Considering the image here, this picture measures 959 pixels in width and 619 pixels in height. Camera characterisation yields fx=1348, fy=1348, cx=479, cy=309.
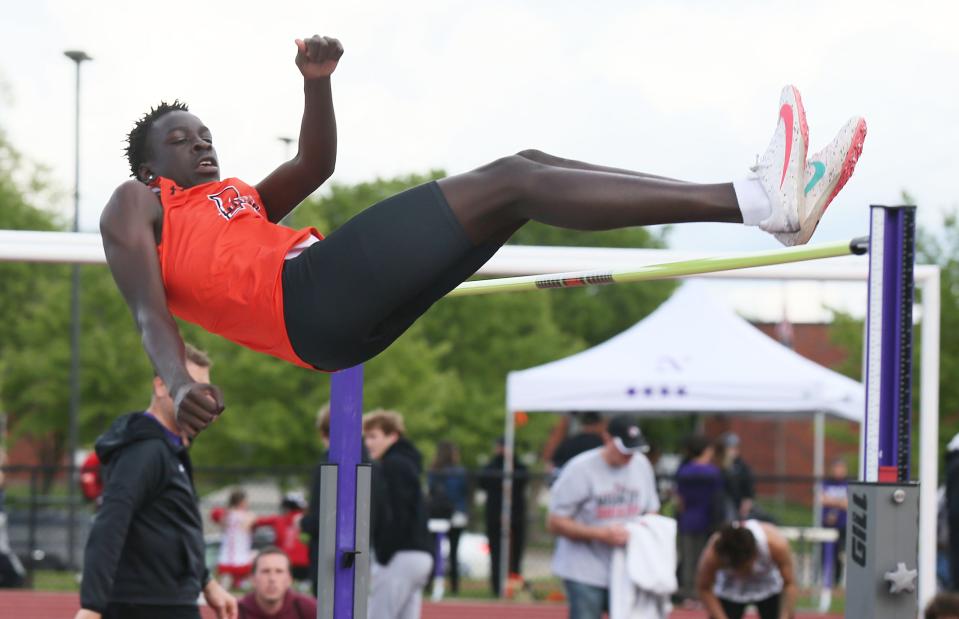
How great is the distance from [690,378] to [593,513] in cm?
465

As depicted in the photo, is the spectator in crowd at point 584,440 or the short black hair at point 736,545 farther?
the spectator in crowd at point 584,440

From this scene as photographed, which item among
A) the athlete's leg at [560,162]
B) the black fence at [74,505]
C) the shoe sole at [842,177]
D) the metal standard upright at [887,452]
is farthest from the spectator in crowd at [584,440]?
the metal standard upright at [887,452]

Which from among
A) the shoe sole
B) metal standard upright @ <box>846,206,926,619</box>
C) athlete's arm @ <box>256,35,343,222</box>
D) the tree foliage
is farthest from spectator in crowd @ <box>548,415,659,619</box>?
the tree foliage

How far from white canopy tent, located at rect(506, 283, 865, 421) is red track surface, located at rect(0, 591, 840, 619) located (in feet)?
5.41

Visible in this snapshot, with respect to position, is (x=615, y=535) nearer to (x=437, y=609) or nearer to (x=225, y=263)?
(x=225, y=263)

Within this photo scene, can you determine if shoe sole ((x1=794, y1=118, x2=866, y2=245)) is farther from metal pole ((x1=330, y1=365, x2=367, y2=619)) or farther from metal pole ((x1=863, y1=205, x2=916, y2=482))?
metal pole ((x1=330, y1=365, x2=367, y2=619))

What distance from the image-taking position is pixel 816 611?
11117 millimetres

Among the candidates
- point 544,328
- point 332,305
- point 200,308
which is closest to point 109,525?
point 200,308

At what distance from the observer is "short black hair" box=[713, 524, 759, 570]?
602 cm

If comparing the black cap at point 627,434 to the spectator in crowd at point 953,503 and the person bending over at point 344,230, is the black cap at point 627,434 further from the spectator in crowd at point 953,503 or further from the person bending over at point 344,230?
the person bending over at point 344,230

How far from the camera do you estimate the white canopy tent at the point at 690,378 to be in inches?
413

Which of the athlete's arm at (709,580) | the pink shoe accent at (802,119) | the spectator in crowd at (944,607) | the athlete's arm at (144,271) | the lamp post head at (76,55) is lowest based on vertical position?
the athlete's arm at (709,580)

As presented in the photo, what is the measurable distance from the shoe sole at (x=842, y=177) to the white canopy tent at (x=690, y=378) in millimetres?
7636

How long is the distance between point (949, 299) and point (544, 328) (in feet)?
41.4
